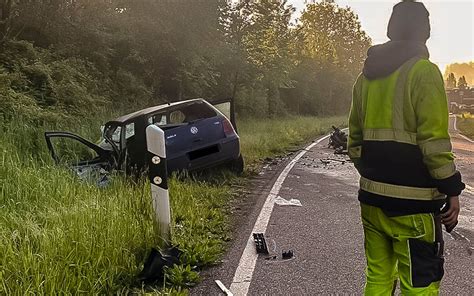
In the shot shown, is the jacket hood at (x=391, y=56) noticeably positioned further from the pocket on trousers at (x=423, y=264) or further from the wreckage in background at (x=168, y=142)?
the wreckage in background at (x=168, y=142)

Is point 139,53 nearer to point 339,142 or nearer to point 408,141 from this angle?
point 339,142

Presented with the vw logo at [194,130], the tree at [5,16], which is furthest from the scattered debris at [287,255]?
the tree at [5,16]

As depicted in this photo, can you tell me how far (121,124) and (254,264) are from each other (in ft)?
12.8

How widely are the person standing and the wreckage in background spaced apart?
4584 millimetres

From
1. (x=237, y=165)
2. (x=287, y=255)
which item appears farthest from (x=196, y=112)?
(x=287, y=255)

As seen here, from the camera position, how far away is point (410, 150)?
230 centimetres

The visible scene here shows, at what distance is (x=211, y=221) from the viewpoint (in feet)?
17.4

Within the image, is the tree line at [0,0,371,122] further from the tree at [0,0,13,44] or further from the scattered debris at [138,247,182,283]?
the scattered debris at [138,247,182,283]

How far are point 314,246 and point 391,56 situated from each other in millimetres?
2756

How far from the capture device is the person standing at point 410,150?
7.31 ft

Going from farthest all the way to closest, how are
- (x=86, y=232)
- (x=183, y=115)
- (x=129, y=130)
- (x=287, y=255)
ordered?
(x=183, y=115) → (x=129, y=130) → (x=287, y=255) → (x=86, y=232)

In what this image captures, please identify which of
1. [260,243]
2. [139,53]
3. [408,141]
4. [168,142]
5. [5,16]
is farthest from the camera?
[139,53]

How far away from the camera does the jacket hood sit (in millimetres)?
2309

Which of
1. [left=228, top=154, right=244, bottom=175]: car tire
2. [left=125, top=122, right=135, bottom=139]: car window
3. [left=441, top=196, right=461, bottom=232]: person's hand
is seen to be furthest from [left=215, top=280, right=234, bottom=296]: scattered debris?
[left=228, top=154, right=244, bottom=175]: car tire
